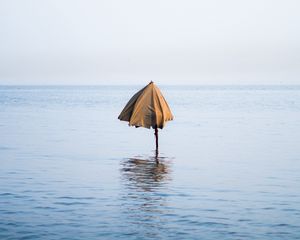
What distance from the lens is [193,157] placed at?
23.2 meters

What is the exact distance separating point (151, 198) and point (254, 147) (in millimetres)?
13140

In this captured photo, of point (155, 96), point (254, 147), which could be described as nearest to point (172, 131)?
point (254, 147)

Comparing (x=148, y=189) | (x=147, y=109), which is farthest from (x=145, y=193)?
(x=147, y=109)

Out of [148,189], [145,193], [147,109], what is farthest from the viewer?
[147,109]

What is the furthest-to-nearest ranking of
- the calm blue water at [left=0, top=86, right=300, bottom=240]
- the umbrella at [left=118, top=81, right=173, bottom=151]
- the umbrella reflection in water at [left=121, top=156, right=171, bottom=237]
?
1. the umbrella at [left=118, top=81, right=173, bottom=151]
2. the umbrella reflection in water at [left=121, top=156, right=171, bottom=237]
3. the calm blue water at [left=0, top=86, right=300, bottom=240]

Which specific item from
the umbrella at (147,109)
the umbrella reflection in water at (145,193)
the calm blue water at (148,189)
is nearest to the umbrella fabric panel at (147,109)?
the umbrella at (147,109)

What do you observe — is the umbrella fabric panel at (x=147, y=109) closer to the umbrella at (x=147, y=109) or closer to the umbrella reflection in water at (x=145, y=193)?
the umbrella at (x=147, y=109)

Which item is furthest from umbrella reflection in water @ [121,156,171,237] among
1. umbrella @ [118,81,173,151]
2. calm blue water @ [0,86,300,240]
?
umbrella @ [118,81,173,151]

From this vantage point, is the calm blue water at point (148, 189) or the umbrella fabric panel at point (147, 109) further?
the umbrella fabric panel at point (147, 109)

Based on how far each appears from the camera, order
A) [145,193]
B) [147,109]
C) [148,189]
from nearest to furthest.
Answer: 1. [145,193]
2. [148,189]
3. [147,109]

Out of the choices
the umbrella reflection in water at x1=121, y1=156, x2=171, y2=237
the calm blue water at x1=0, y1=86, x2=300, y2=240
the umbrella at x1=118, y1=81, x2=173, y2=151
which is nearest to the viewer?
the calm blue water at x1=0, y1=86, x2=300, y2=240

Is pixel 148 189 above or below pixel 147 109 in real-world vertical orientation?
below

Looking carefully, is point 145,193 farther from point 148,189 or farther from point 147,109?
point 147,109

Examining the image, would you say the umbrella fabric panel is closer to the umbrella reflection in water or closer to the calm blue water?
the calm blue water
